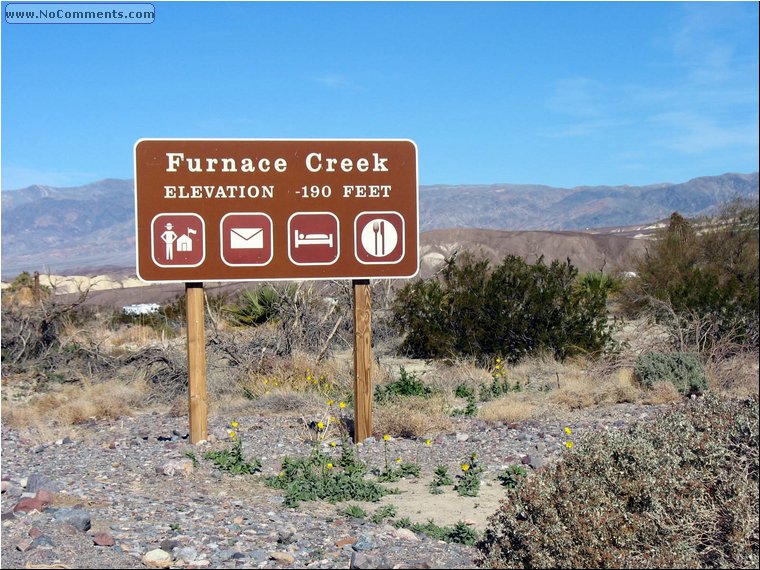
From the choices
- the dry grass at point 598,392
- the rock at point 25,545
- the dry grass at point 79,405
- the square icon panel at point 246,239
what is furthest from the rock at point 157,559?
the dry grass at point 598,392

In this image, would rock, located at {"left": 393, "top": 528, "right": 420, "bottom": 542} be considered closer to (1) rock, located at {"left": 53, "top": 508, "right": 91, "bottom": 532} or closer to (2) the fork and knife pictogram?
(1) rock, located at {"left": 53, "top": 508, "right": 91, "bottom": 532}

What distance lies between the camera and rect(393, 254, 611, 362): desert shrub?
1555 cm

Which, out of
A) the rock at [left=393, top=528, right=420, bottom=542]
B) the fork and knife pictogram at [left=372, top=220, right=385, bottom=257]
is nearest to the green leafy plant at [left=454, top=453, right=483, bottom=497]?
the rock at [left=393, top=528, right=420, bottom=542]

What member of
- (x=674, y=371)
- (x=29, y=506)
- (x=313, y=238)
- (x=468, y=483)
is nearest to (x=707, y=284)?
(x=674, y=371)

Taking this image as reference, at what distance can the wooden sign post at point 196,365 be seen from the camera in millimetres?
9508

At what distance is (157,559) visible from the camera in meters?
5.49

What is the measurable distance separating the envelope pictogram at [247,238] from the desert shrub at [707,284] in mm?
6569

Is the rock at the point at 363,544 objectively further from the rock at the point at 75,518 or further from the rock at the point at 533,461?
the rock at the point at 533,461

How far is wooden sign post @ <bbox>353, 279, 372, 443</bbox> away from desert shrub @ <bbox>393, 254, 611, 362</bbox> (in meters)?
6.18

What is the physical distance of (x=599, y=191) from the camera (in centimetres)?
19362

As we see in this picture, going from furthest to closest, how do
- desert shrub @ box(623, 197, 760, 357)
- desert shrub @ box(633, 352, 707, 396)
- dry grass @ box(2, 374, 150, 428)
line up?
1. desert shrub @ box(623, 197, 760, 357)
2. dry grass @ box(2, 374, 150, 428)
3. desert shrub @ box(633, 352, 707, 396)

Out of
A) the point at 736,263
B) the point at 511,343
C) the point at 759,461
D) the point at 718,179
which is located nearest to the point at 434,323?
the point at 511,343

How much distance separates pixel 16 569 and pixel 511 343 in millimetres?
11763

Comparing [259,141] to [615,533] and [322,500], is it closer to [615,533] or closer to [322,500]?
[322,500]
